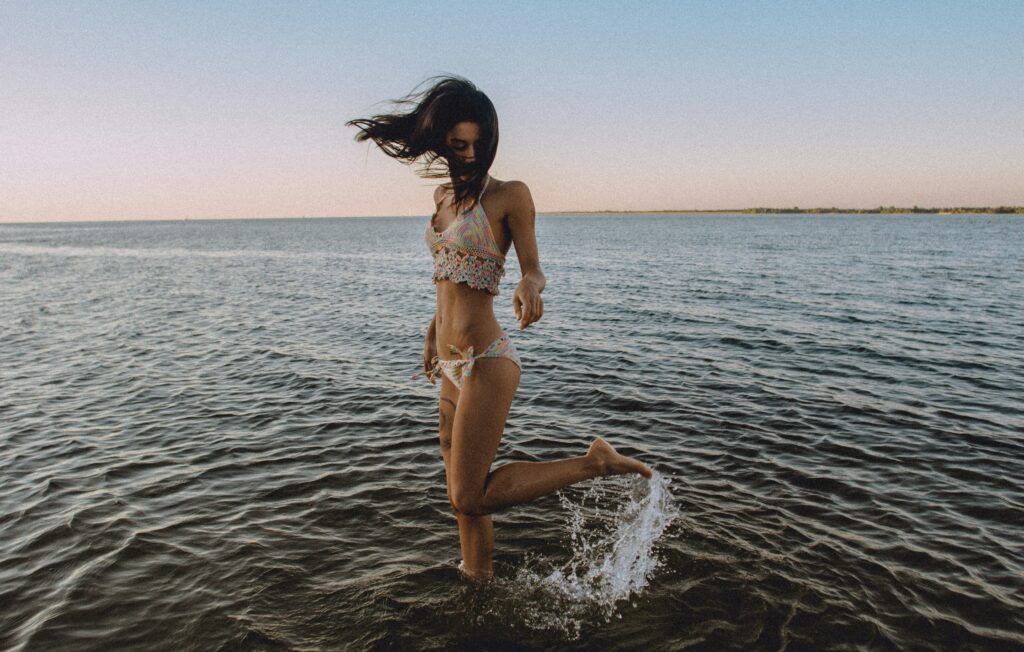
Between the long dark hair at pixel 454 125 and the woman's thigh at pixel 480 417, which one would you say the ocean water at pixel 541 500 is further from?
the long dark hair at pixel 454 125

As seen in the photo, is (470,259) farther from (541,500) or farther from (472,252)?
(541,500)

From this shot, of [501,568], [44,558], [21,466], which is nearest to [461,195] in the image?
[501,568]

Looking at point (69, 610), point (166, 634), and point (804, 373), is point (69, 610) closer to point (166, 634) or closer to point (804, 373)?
point (166, 634)

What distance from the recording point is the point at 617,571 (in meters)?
5.25

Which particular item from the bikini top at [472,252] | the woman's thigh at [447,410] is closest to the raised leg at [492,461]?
the woman's thigh at [447,410]

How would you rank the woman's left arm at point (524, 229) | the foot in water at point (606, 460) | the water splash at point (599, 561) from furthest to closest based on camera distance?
the water splash at point (599, 561), the foot in water at point (606, 460), the woman's left arm at point (524, 229)

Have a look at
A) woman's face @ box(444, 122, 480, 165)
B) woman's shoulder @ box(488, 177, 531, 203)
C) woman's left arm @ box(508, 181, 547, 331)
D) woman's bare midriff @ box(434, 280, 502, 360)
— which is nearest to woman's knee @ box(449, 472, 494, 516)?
woman's bare midriff @ box(434, 280, 502, 360)

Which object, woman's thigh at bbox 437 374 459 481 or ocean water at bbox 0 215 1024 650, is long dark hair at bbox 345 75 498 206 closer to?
woman's thigh at bbox 437 374 459 481

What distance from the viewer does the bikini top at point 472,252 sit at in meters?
3.52

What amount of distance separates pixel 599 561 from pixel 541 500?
133 centimetres

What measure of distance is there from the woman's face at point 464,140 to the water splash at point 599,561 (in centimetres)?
267

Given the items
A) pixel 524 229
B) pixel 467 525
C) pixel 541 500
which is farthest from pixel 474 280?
pixel 541 500

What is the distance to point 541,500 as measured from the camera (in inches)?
264

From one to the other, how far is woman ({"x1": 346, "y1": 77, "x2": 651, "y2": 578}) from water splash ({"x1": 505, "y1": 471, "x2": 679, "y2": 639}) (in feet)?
4.40
